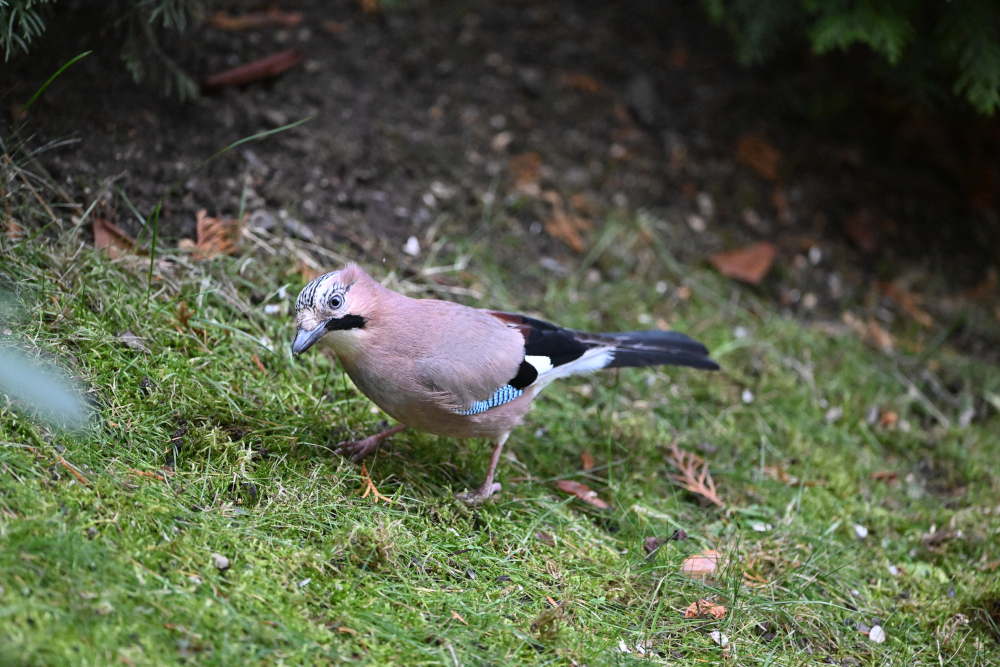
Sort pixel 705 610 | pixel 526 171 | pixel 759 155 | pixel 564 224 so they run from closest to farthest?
pixel 705 610 → pixel 564 224 → pixel 526 171 → pixel 759 155

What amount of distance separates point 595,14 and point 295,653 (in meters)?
5.63

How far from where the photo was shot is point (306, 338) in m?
3.14

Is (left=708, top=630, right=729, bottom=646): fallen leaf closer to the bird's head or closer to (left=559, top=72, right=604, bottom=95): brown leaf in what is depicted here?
the bird's head

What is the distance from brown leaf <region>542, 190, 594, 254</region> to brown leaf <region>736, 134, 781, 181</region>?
1.53 meters

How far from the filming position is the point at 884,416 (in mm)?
4984

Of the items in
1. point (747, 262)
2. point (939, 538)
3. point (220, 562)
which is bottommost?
point (939, 538)

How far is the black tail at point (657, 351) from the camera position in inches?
158

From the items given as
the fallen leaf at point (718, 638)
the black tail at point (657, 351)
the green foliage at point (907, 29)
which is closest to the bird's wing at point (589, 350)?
the black tail at point (657, 351)

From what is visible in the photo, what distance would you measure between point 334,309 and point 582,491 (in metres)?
1.46

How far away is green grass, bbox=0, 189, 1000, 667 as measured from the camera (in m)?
2.53

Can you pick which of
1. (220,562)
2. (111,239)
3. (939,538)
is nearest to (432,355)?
(220,562)

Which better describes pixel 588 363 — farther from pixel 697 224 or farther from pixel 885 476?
pixel 697 224

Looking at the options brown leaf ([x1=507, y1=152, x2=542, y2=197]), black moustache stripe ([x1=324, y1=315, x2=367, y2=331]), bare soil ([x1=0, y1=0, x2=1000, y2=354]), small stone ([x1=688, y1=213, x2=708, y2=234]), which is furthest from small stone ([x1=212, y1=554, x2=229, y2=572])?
small stone ([x1=688, y1=213, x2=708, y2=234])

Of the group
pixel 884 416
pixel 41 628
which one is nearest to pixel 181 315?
pixel 41 628
